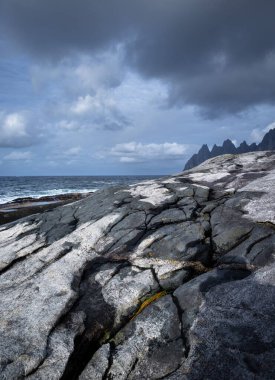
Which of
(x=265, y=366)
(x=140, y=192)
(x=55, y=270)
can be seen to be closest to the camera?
(x=265, y=366)

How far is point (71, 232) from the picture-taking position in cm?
1180

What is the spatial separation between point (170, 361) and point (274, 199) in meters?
7.13

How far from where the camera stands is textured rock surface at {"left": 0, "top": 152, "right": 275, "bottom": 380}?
233 inches

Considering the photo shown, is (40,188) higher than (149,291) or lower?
higher

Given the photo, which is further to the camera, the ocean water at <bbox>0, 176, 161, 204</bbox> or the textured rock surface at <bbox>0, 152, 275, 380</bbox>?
the ocean water at <bbox>0, 176, 161, 204</bbox>

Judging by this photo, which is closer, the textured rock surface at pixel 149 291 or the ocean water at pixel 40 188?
the textured rock surface at pixel 149 291

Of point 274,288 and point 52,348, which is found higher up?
point 274,288

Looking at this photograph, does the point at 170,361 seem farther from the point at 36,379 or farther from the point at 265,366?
the point at 36,379

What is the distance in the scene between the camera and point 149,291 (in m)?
7.90

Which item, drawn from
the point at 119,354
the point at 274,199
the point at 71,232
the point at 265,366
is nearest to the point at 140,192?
the point at 71,232

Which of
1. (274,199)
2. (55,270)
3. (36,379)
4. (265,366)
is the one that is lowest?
(36,379)

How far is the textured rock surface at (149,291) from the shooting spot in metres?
5.92

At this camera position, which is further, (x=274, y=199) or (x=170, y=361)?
(x=274, y=199)

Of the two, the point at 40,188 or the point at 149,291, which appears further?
the point at 40,188
